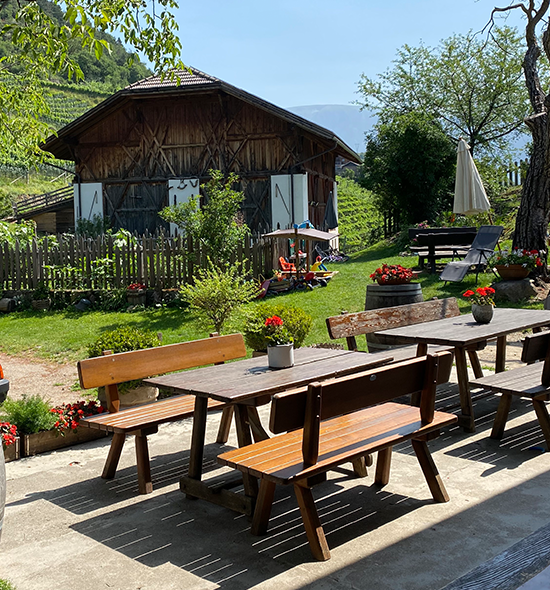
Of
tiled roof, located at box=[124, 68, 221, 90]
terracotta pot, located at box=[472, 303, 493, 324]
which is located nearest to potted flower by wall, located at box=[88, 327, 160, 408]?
terracotta pot, located at box=[472, 303, 493, 324]

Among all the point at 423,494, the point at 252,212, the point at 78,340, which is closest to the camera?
the point at 423,494

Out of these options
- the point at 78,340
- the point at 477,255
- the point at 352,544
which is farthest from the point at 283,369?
the point at 477,255

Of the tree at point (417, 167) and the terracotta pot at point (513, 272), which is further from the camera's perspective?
the tree at point (417, 167)

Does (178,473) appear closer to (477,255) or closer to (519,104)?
(477,255)

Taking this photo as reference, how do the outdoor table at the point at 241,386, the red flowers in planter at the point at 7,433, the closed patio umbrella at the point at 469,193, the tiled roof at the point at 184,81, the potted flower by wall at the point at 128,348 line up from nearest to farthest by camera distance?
the outdoor table at the point at 241,386, the red flowers in planter at the point at 7,433, the potted flower by wall at the point at 128,348, the closed patio umbrella at the point at 469,193, the tiled roof at the point at 184,81

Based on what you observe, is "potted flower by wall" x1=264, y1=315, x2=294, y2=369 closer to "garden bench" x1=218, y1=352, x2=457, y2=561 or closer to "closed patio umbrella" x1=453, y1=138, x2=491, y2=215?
"garden bench" x1=218, y1=352, x2=457, y2=561

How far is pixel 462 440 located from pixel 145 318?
29.6ft

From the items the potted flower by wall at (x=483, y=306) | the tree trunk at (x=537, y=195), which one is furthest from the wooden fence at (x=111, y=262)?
the potted flower by wall at (x=483, y=306)

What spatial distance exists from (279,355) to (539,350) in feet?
6.90

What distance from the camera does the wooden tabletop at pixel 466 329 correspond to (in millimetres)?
5980

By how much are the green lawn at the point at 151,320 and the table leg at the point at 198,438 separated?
200 inches

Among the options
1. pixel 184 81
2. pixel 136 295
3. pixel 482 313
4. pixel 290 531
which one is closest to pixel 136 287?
pixel 136 295

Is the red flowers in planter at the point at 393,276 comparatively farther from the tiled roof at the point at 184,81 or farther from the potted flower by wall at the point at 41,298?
the tiled roof at the point at 184,81

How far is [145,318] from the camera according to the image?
1354cm
